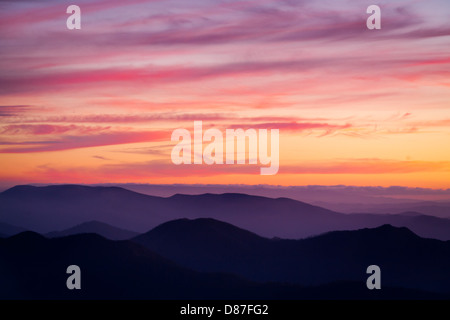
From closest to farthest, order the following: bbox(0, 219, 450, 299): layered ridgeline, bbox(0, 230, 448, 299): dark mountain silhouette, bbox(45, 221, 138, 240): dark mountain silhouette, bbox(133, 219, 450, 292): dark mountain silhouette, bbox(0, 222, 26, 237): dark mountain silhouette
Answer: bbox(0, 230, 448, 299): dark mountain silhouette, bbox(0, 219, 450, 299): layered ridgeline, bbox(133, 219, 450, 292): dark mountain silhouette, bbox(45, 221, 138, 240): dark mountain silhouette, bbox(0, 222, 26, 237): dark mountain silhouette

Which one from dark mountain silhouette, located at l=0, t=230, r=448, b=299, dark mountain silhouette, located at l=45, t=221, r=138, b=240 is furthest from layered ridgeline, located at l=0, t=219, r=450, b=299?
dark mountain silhouette, located at l=45, t=221, r=138, b=240

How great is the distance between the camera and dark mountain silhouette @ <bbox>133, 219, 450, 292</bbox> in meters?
138

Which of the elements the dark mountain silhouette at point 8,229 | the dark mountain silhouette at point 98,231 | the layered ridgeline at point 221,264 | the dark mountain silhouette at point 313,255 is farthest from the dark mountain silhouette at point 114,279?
the dark mountain silhouette at point 8,229

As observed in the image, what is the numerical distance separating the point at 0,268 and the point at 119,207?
98.0m

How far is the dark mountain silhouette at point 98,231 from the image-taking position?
176m

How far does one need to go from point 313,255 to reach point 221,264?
25.1 meters

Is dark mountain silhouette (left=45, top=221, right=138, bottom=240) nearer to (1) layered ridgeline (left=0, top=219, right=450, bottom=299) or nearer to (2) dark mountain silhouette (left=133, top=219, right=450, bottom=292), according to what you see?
(1) layered ridgeline (left=0, top=219, right=450, bottom=299)

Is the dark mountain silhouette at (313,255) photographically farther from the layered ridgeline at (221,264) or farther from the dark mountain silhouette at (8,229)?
the dark mountain silhouette at (8,229)

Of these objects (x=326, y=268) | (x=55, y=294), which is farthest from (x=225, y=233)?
(x=55, y=294)

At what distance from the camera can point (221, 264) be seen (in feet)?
464

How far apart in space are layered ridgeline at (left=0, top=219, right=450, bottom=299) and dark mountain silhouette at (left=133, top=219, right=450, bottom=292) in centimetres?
26

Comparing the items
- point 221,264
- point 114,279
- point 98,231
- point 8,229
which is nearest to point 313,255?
point 221,264

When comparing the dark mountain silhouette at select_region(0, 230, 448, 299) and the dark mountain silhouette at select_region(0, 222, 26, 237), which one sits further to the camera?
Answer: the dark mountain silhouette at select_region(0, 222, 26, 237)
